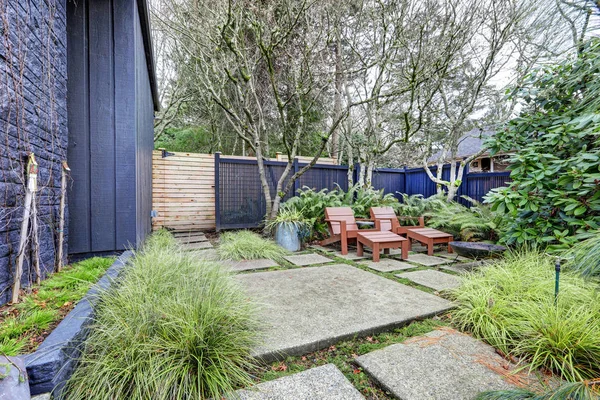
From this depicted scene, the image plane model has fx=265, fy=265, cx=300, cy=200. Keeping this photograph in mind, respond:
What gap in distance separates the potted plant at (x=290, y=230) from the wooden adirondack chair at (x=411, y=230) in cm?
131

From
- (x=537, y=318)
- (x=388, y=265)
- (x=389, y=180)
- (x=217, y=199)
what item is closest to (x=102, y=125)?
(x=217, y=199)

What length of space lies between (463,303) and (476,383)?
A: 0.89 metres

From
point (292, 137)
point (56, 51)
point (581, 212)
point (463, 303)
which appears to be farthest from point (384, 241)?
point (292, 137)

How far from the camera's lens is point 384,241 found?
362cm

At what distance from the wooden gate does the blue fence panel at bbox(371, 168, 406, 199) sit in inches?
179

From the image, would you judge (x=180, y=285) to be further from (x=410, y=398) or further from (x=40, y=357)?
(x=410, y=398)

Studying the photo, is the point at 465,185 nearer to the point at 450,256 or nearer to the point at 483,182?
the point at 483,182

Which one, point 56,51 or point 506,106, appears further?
point 506,106

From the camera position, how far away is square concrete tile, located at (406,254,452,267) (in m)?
3.61

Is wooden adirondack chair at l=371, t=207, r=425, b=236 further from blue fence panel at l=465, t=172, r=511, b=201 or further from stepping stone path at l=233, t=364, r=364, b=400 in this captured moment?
stepping stone path at l=233, t=364, r=364, b=400

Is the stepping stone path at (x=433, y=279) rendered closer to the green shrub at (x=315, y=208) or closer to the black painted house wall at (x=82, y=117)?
the green shrub at (x=315, y=208)

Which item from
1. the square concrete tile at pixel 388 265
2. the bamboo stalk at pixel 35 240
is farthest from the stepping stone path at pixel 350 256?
the bamboo stalk at pixel 35 240

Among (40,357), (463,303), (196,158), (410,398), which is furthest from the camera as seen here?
(196,158)

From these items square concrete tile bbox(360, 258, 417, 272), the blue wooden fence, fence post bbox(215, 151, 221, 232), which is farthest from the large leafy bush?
fence post bbox(215, 151, 221, 232)
